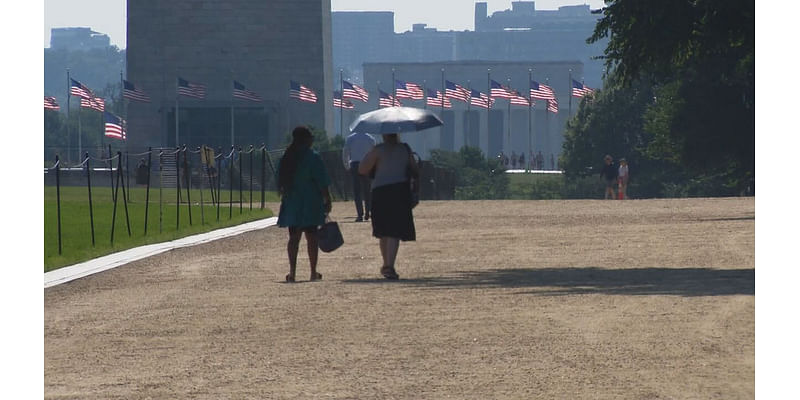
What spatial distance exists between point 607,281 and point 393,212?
240cm

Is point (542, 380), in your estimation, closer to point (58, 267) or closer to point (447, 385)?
point (447, 385)

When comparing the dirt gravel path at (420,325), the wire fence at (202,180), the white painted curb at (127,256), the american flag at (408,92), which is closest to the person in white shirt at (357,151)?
the white painted curb at (127,256)

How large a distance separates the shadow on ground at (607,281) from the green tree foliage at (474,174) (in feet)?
223

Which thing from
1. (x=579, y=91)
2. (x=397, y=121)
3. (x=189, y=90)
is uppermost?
(x=579, y=91)

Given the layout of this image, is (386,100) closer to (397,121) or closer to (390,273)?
(397,121)

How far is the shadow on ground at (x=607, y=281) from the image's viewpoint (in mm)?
16703

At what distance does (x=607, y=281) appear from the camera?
1802 cm

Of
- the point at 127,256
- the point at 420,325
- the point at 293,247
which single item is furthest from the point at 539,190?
the point at 420,325

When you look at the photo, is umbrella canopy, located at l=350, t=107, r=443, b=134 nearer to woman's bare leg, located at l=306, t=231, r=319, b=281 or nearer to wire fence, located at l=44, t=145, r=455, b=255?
woman's bare leg, located at l=306, t=231, r=319, b=281

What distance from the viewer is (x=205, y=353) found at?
12.8m

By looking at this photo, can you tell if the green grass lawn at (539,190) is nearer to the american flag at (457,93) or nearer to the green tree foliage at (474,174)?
the green tree foliage at (474,174)

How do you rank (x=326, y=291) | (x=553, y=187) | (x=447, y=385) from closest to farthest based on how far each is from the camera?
(x=447, y=385) < (x=326, y=291) < (x=553, y=187)

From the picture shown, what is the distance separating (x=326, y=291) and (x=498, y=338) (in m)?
4.33
